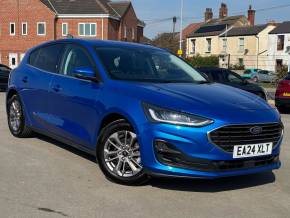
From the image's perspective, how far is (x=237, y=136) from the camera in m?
5.02

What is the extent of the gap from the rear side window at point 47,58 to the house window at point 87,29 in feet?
153

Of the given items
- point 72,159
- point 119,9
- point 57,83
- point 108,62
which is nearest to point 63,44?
point 57,83

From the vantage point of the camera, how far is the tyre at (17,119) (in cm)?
788

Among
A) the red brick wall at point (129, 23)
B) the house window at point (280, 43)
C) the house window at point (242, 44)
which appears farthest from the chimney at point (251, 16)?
the red brick wall at point (129, 23)

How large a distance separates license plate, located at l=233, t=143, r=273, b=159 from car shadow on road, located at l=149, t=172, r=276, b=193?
20.5 inches

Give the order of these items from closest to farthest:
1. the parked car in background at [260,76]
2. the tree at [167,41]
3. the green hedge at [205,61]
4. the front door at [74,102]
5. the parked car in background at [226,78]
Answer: the front door at [74,102] → the parked car in background at [226,78] → the parked car in background at [260,76] → the green hedge at [205,61] → the tree at [167,41]

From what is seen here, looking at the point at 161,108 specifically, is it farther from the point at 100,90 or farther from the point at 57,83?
the point at 57,83

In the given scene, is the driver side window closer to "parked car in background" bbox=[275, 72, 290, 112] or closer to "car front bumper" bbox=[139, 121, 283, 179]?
"parked car in background" bbox=[275, 72, 290, 112]

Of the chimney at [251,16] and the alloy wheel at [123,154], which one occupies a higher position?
the chimney at [251,16]

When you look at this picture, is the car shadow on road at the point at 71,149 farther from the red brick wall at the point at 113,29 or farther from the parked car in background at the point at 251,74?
the red brick wall at the point at 113,29

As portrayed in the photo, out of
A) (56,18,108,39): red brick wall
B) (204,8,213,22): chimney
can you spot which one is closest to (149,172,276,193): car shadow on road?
(56,18,108,39): red brick wall

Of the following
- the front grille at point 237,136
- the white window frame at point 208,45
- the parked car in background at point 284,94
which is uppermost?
the white window frame at point 208,45

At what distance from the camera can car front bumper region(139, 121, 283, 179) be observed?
16.0 feet

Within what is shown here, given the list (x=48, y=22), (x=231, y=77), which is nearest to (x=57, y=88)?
(x=231, y=77)
